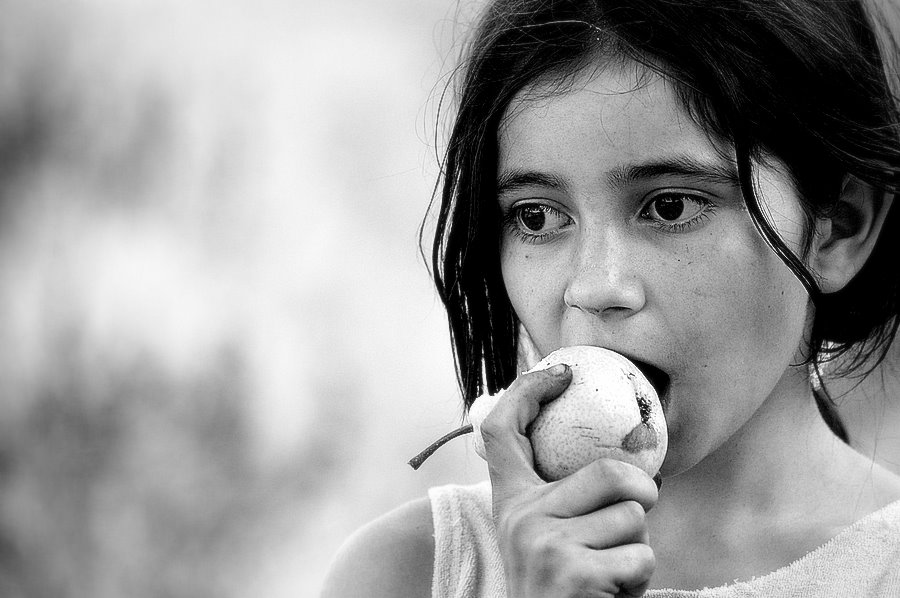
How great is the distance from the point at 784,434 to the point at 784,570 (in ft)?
0.62

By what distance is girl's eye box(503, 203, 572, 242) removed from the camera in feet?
4.53

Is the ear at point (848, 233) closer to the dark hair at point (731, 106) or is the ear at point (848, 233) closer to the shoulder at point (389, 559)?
the dark hair at point (731, 106)

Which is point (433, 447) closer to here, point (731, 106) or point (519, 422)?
point (519, 422)

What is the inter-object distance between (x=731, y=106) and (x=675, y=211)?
146mm

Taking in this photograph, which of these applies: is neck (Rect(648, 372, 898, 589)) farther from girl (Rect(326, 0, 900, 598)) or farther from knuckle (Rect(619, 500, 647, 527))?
knuckle (Rect(619, 500, 647, 527))

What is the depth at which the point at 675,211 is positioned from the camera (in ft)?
4.29

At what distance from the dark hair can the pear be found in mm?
267

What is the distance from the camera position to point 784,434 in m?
1.49

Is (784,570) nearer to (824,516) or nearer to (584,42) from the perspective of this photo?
(824,516)

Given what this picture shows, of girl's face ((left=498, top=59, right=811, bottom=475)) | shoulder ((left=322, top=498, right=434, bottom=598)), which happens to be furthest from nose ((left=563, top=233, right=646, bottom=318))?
shoulder ((left=322, top=498, right=434, bottom=598))

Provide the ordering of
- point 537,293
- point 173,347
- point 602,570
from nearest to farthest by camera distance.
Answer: point 602,570, point 537,293, point 173,347

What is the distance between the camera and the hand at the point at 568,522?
112 centimetres

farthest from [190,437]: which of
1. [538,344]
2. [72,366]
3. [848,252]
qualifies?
[848,252]

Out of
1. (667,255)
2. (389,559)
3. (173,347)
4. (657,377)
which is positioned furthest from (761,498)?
(173,347)
